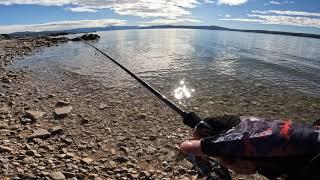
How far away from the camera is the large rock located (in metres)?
13.4

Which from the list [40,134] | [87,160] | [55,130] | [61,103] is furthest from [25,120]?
[87,160]

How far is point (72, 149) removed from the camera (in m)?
10.1

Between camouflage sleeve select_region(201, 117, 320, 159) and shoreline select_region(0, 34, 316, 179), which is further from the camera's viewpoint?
shoreline select_region(0, 34, 316, 179)

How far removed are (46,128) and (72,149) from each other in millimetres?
2320

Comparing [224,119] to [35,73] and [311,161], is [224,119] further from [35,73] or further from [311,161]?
[35,73]

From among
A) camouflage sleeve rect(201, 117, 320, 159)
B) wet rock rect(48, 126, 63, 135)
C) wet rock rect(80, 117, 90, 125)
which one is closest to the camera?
camouflage sleeve rect(201, 117, 320, 159)

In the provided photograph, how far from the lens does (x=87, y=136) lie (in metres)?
11.4

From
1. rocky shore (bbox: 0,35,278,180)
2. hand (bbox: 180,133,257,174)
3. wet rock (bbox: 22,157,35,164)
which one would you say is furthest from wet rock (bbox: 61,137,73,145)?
hand (bbox: 180,133,257,174)

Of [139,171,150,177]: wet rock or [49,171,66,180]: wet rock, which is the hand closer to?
[139,171,150,177]: wet rock

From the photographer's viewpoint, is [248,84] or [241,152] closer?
[241,152]

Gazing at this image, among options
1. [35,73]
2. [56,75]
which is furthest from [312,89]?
[35,73]

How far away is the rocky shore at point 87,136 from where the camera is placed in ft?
28.5

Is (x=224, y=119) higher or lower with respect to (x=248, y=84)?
higher

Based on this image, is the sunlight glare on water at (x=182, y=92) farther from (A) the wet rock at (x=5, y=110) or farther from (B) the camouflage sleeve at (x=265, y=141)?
(B) the camouflage sleeve at (x=265, y=141)
